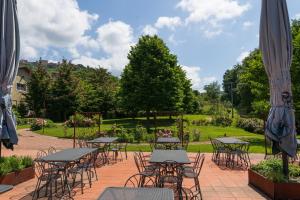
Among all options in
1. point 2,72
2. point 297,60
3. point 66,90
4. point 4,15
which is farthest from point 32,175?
point 66,90

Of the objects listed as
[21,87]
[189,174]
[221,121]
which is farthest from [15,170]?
[21,87]

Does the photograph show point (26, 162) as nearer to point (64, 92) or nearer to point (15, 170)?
point (15, 170)

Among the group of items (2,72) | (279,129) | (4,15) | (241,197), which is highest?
(4,15)

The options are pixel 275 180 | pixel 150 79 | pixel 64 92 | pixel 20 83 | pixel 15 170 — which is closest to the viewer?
pixel 275 180

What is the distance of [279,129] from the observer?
24.8 feet

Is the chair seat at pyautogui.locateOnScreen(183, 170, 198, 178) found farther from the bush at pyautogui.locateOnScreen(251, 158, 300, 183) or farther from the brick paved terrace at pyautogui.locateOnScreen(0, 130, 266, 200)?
the bush at pyautogui.locateOnScreen(251, 158, 300, 183)

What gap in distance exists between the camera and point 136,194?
4.17 meters

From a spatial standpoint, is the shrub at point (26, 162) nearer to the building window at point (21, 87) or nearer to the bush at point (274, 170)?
the bush at point (274, 170)

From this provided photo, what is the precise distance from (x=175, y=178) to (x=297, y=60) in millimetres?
16450

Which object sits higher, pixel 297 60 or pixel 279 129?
pixel 297 60

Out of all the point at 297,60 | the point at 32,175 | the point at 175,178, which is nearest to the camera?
the point at 175,178

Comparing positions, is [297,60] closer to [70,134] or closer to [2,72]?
[70,134]

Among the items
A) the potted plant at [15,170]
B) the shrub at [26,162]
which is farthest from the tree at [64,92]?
the potted plant at [15,170]

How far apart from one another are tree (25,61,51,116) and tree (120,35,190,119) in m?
10.7
